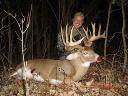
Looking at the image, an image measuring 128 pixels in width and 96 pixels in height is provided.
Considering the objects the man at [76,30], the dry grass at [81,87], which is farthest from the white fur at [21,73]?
the man at [76,30]

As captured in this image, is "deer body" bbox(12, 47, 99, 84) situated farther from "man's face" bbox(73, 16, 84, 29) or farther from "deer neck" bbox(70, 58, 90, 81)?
"man's face" bbox(73, 16, 84, 29)

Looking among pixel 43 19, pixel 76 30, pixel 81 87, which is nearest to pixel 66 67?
pixel 81 87

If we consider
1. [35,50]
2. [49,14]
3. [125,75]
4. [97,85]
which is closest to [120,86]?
[97,85]

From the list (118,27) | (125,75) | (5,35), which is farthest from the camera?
(118,27)

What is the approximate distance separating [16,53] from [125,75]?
5.33 m

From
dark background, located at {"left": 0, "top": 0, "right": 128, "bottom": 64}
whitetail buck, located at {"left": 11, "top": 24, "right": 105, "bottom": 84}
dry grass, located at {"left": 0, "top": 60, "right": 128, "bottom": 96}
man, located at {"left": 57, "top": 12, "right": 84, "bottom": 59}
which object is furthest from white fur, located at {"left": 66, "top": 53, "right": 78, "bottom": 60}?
dark background, located at {"left": 0, "top": 0, "right": 128, "bottom": 64}

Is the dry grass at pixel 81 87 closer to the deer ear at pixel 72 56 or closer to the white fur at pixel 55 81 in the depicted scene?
the white fur at pixel 55 81

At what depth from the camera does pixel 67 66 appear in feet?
26.7

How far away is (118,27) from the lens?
17.7 m

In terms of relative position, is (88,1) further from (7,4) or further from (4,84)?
(4,84)

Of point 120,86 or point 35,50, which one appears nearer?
point 120,86

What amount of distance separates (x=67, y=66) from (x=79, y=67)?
233 millimetres

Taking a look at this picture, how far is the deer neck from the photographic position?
812cm

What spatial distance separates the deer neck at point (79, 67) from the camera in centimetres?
812
